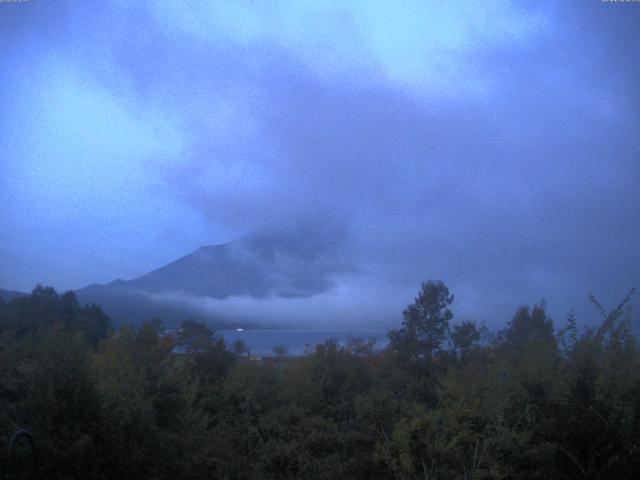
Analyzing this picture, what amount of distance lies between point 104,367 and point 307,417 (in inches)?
166

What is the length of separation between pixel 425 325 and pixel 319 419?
10968 mm

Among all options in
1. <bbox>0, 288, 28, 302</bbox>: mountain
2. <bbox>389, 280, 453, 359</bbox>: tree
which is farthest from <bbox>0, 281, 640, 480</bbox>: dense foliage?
<bbox>389, 280, 453, 359</bbox>: tree

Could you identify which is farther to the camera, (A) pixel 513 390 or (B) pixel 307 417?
(B) pixel 307 417

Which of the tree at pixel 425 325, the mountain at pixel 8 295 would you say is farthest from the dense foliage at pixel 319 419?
the tree at pixel 425 325

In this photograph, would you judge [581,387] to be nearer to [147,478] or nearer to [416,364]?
[147,478]

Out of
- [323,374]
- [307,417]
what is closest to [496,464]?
[307,417]

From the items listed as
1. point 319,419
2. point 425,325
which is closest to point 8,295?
point 319,419

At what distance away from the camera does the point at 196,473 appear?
28.2ft

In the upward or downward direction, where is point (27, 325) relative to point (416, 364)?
upward

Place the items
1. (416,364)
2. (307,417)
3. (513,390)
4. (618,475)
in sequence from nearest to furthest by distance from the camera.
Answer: (618,475) → (513,390) → (307,417) → (416,364)

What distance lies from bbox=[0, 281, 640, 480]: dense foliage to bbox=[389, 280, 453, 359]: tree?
8.14m

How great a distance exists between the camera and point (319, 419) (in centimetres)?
1109

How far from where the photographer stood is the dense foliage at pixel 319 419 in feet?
24.2

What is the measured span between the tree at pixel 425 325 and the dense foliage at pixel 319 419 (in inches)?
320
